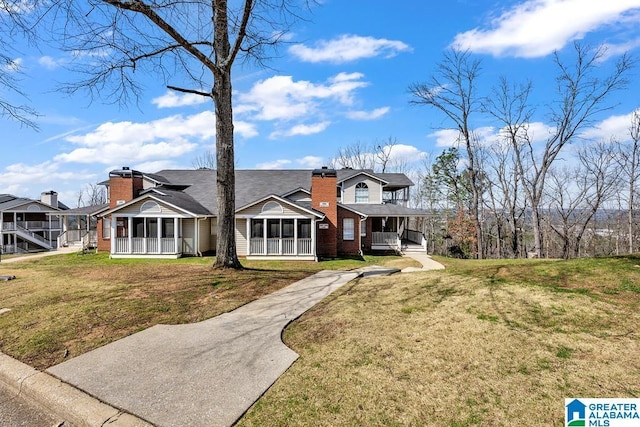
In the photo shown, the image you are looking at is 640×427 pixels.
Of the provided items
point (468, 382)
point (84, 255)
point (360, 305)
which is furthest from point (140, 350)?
point (84, 255)

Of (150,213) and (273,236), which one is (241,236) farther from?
(150,213)

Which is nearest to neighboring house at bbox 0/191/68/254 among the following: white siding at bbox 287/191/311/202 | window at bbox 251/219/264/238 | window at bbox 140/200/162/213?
window at bbox 140/200/162/213

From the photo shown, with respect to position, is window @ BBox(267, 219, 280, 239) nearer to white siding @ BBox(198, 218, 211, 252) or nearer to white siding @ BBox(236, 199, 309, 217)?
white siding @ BBox(236, 199, 309, 217)

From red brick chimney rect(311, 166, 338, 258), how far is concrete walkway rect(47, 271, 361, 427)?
13.0m

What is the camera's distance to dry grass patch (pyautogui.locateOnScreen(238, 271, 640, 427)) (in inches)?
112

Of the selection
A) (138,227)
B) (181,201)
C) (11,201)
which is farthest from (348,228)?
(11,201)

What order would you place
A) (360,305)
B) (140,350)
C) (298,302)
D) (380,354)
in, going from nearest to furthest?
1. (380,354)
2. (140,350)
3. (360,305)
4. (298,302)

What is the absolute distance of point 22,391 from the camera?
3.51 meters

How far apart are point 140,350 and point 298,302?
3134 millimetres

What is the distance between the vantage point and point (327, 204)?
18.6 metres

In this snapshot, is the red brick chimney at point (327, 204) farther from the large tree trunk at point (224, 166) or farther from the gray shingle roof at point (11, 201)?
the gray shingle roof at point (11, 201)

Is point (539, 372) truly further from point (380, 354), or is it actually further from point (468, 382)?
point (380, 354)

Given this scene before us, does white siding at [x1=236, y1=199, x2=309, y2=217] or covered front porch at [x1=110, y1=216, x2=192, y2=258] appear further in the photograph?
covered front porch at [x1=110, y1=216, x2=192, y2=258]

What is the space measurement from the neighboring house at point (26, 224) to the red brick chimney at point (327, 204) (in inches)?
1115
